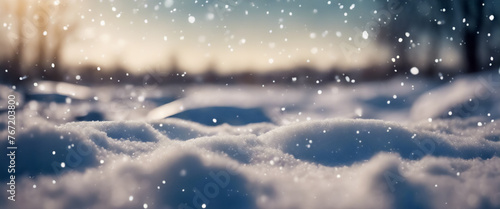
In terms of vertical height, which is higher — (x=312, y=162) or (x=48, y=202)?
(x=312, y=162)

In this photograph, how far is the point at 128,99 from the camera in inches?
274

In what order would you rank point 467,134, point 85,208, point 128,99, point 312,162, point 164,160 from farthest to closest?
point 128,99 → point 467,134 → point 312,162 → point 164,160 → point 85,208

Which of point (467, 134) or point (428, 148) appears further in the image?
point (467, 134)

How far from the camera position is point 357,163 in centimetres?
347

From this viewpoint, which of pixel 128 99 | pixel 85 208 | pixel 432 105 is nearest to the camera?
pixel 85 208

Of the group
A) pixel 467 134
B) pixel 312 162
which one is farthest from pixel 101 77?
pixel 467 134

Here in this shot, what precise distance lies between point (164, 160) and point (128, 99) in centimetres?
434

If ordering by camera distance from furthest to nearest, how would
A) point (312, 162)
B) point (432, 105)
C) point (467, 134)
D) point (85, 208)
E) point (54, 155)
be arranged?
point (432, 105), point (467, 134), point (312, 162), point (54, 155), point (85, 208)

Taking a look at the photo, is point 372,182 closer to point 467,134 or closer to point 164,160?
point 164,160

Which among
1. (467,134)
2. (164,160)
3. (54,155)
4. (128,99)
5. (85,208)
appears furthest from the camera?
(128,99)

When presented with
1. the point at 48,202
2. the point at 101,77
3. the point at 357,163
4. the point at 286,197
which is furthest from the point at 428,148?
the point at 101,77

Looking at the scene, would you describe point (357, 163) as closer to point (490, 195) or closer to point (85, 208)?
point (490, 195)

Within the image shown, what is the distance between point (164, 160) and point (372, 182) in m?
1.78

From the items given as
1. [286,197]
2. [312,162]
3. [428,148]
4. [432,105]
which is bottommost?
[286,197]
